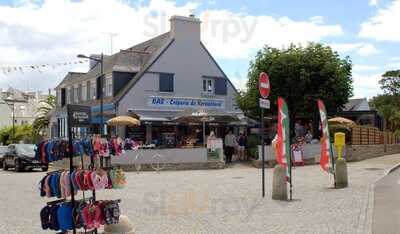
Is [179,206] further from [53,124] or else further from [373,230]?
[53,124]

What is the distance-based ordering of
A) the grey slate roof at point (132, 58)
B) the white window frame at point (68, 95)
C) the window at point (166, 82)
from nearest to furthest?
the window at point (166, 82), the grey slate roof at point (132, 58), the white window frame at point (68, 95)

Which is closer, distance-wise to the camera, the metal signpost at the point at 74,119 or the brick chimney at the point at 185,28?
Answer: the metal signpost at the point at 74,119

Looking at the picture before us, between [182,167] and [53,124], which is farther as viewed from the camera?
[53,124]

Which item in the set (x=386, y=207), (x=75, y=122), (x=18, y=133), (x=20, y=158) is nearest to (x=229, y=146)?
(x=20, y=158)

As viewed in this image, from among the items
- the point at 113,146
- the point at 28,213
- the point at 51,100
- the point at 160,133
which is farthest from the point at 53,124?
the point at 113,146

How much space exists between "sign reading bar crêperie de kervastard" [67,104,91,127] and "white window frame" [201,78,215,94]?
103 feet

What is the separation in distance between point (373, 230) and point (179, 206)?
182 inches

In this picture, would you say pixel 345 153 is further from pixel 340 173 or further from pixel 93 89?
pixel 93 89

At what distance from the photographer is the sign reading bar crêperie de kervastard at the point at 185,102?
36297mm

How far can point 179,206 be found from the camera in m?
12.5

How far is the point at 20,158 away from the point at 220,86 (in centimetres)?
1577

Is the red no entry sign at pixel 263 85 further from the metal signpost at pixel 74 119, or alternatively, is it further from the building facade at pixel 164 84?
the building facade at pixel 164 84

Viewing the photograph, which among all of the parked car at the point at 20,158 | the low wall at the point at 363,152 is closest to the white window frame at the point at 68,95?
the parked car at the point at 20,158

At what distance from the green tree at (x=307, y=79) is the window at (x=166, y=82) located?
662 centimetres
